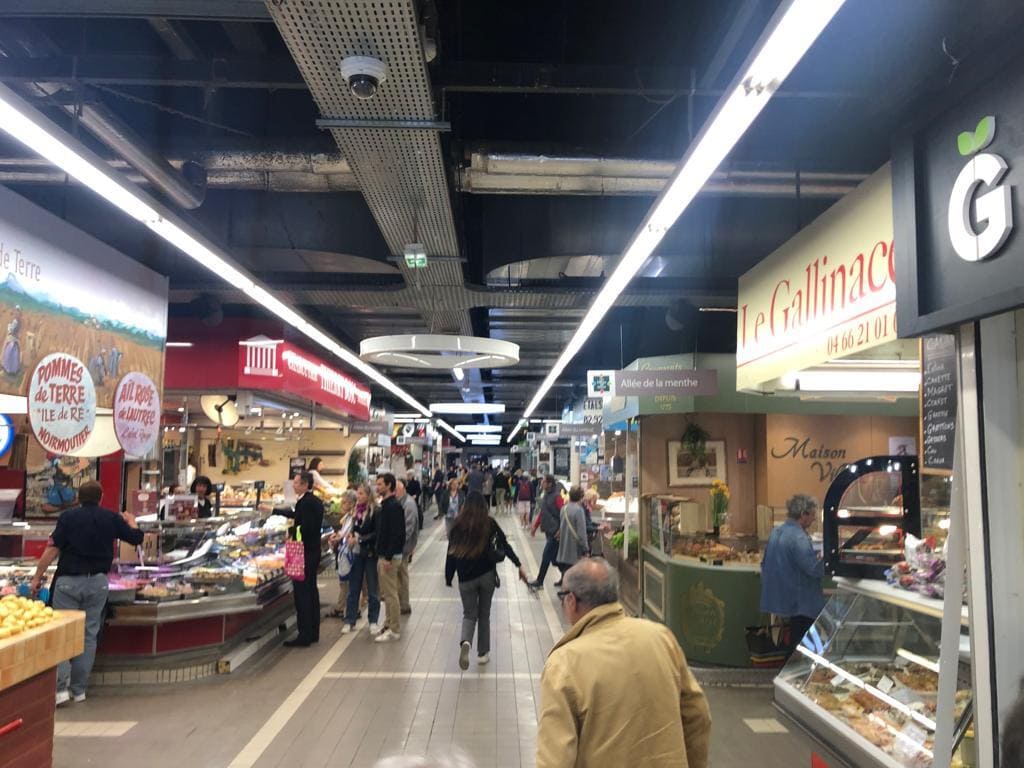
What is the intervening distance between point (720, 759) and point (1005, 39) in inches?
171

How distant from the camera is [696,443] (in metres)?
9.54

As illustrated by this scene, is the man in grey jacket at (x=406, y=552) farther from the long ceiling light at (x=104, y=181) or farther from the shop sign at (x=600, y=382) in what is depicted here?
the long ceiling light at (x=104, y=181)

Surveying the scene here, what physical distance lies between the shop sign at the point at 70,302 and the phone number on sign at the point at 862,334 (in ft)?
16.1

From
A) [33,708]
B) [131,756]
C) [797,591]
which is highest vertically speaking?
[797,591]

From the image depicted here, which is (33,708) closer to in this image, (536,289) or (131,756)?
(131,756)

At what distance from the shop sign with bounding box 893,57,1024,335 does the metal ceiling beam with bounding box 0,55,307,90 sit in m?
3.16

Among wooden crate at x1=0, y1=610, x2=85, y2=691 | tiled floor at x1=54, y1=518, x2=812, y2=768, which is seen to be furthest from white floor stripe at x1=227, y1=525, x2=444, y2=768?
wooden crate at x1=0, y1=610, x2=85, y2=691

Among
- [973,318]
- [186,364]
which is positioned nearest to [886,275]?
[973,318]

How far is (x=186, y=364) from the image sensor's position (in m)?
9.56

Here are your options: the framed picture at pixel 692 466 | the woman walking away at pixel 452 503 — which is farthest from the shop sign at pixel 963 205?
the woman walking away at pixel 452 503

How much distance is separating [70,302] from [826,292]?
202 inches

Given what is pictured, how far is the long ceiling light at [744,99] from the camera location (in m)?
2.35

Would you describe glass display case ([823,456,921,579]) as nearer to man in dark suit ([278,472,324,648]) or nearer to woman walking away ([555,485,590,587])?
woman walking away ([555,485,590,587])

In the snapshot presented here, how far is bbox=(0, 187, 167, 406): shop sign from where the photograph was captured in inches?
191
